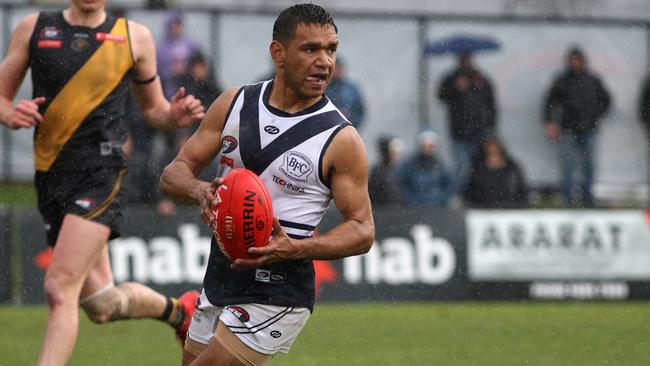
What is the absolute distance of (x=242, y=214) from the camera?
528 centimetres

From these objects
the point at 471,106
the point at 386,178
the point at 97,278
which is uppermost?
the point at 97,278

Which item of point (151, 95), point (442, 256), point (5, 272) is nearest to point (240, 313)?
point (151, 95)

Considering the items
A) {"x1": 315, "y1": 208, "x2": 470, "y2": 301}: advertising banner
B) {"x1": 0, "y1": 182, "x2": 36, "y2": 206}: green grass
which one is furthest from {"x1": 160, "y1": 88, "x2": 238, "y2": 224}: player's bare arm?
{"x1": 0, "y1": 182, "x2": 36, "y2": 206}: green grass

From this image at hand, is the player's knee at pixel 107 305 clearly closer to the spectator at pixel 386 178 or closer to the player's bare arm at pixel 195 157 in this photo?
the player's bare arm at pixel 195 157

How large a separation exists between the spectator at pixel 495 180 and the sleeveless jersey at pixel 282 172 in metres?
7.72

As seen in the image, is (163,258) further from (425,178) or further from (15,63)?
(15,63)

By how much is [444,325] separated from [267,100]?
540 centimetres

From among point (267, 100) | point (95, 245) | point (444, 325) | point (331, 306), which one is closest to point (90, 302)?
point (95, 245)

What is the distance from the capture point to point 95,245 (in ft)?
22.9

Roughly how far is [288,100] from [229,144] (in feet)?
1.06

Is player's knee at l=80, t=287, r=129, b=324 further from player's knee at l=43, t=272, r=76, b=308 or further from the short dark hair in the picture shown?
the short dark hair

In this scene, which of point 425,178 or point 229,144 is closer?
point 229,144

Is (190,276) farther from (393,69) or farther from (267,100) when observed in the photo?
(267,100)

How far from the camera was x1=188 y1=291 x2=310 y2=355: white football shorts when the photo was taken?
18.0ft
